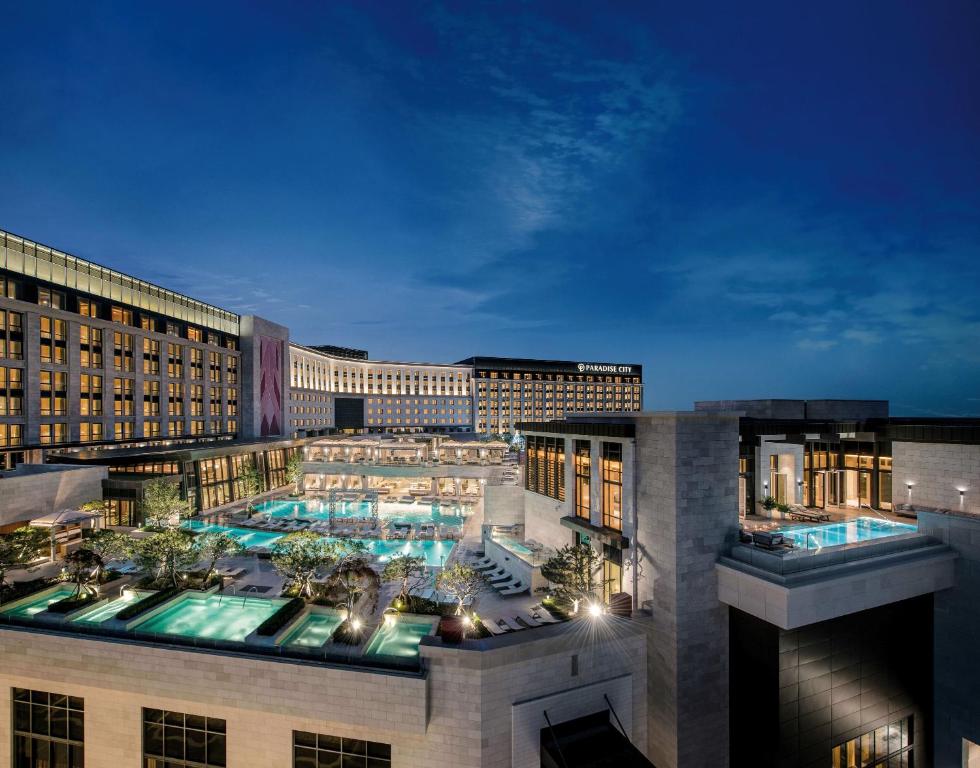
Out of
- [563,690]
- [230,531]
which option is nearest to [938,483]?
[563,690]

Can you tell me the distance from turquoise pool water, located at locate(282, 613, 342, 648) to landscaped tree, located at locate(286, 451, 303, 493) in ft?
Result: 140

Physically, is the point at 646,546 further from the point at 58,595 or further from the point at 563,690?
the point at 58,595

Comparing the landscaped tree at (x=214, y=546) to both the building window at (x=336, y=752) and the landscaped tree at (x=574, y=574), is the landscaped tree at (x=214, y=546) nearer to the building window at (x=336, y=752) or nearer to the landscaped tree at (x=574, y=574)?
the building window at (x=336, y=752)

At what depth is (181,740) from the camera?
15781mm

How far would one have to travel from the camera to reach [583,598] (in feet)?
59.1

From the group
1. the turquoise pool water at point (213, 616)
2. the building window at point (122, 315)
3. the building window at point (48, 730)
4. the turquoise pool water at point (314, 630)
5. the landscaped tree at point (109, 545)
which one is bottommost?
the building window at point (48, 730)

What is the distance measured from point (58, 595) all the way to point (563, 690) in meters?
22.6

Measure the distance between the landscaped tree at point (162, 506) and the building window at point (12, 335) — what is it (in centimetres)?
1695

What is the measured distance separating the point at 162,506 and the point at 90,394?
20.4 m

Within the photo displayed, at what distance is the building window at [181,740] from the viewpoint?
15.6 m

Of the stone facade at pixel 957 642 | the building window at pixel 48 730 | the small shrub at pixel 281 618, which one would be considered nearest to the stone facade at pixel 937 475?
the stone facade at pixel 957 642

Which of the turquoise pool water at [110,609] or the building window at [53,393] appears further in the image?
the building window at [53,393]

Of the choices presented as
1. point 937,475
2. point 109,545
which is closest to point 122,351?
point 109,545

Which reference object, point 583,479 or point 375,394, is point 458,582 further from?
point 375,394
